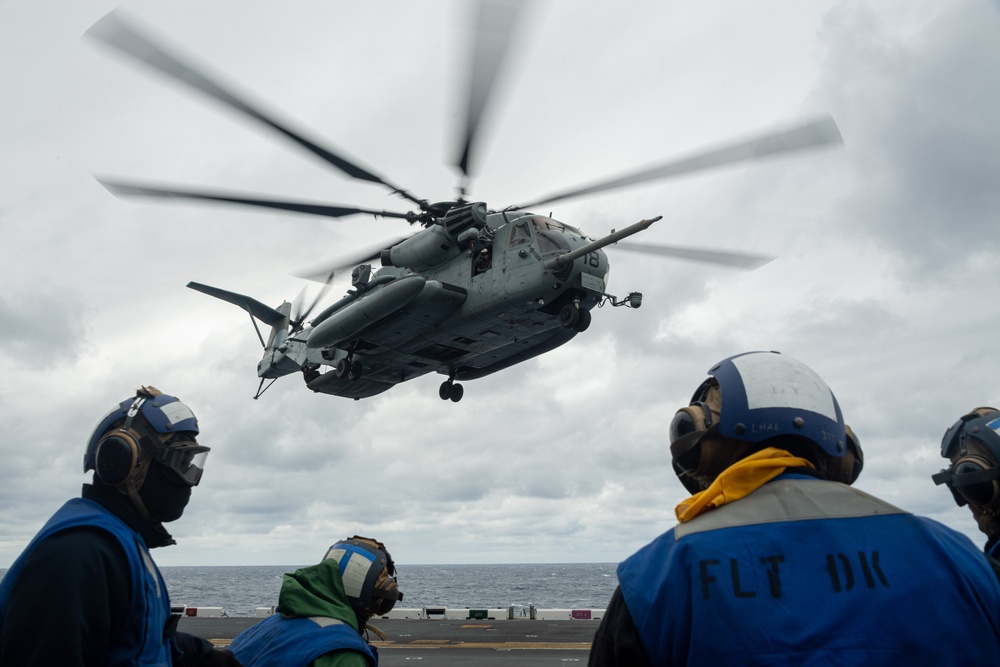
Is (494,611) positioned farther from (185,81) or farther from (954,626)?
(954,626)

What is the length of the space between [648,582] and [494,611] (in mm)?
26142

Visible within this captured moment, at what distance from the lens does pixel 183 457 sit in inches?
145

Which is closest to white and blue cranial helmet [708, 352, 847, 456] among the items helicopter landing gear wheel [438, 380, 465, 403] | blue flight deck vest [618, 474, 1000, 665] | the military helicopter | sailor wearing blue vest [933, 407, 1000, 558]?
blue flight deck vest [618, 474, 1000, 665]

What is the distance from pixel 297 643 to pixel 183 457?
3.56 feet

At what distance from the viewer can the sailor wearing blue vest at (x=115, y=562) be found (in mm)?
2725

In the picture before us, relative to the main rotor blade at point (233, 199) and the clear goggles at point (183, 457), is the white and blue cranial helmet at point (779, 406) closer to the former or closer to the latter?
the clear goggles at point (183, 457)

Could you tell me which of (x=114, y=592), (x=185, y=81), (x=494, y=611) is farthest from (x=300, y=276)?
(x=114, y=592)

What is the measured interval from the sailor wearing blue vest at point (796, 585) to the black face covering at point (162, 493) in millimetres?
2289

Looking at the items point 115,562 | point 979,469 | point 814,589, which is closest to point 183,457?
point 115,562

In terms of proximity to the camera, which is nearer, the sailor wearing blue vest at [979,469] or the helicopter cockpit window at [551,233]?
the sailor wearing blue vest at [979,469]

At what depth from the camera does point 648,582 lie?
7.13 ft

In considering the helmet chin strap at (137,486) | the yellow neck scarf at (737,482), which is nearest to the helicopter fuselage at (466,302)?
the helmet chin strap at (137,486)

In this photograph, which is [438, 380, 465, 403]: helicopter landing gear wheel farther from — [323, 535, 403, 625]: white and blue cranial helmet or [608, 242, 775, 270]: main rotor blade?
[323, 535, 403, 625]: white and blue cranial helmet

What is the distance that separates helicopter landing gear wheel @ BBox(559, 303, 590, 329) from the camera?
16.0m
